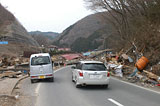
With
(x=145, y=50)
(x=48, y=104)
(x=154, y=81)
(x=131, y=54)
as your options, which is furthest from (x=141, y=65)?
(x=48, y=104)

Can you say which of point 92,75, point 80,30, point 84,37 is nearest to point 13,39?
point 92,75

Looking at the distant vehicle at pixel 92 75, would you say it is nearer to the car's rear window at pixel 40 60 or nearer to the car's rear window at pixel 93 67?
the car's rear window at pixel 93 67

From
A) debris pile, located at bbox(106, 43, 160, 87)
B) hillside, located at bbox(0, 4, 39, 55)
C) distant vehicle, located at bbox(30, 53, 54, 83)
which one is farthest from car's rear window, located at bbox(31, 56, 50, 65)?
hillside, located at bbox(0, 4, 39, 55)

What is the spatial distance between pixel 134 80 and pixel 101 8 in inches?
830

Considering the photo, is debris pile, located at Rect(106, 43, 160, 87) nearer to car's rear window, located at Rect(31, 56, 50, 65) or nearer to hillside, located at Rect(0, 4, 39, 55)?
car's rear window, located at Rect(31, 56, 50, 65)

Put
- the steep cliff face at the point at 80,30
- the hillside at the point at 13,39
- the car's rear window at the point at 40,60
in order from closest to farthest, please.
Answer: the car's rear window at the point at 40,60
the hillside at the point at 13,39
the steep cliff face at the point at 80,30

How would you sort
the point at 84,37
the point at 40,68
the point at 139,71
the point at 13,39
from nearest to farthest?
the point at 40,68 → the point at 139,71 → the point at 13,39 → the point at 84,37

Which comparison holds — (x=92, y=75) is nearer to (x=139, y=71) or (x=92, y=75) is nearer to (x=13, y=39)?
(x=139, y=71)

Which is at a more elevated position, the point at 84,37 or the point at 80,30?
the point at 80,30

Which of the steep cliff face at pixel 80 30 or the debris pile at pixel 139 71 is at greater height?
the steep cliff face at pixel 80 30

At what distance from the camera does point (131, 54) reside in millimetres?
25172

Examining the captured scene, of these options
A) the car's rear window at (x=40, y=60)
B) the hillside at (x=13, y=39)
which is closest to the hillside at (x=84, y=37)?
the hillside at (x=13, y=39)

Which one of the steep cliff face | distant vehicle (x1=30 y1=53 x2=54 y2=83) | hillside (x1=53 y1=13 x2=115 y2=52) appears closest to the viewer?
distant vehicle (x1=30 y1=53 x2=54 y2=83)

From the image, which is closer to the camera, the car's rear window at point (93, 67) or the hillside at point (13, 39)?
the car's rear window at point (93, 67)
